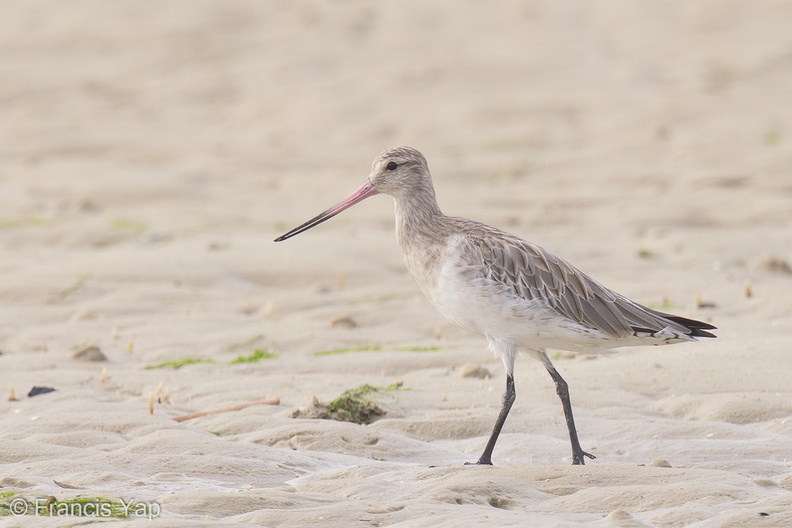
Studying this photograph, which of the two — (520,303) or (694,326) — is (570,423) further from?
(694,326)

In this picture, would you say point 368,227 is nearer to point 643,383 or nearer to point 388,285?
point 388,285

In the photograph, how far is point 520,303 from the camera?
6.30 m

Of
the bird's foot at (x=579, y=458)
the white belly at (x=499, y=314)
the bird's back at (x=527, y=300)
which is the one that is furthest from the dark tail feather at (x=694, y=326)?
the bird's foot at (x=579, y=458)

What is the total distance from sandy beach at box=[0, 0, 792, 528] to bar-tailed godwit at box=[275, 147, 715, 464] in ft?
1.60

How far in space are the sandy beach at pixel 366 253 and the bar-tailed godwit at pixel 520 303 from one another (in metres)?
0.49

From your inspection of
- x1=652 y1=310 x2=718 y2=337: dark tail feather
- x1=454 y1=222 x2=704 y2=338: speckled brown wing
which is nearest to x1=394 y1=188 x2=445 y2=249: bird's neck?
x1=454 y1=222 x2=704 y2=338: speckled brown wing

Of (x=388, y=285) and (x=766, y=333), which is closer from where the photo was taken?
(x=766, y=333)

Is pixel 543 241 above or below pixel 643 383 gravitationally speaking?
above

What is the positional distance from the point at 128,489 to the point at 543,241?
256 inches

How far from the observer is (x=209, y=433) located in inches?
252

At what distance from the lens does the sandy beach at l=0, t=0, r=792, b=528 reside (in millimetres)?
5480

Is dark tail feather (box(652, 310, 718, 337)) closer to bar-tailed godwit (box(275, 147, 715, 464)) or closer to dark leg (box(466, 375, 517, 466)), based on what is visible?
bar-tailed godwit (box(275, 147, 715, 464))

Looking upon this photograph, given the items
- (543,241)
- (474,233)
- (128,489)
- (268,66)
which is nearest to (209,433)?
(128,489)

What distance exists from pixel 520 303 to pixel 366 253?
4347 mm
